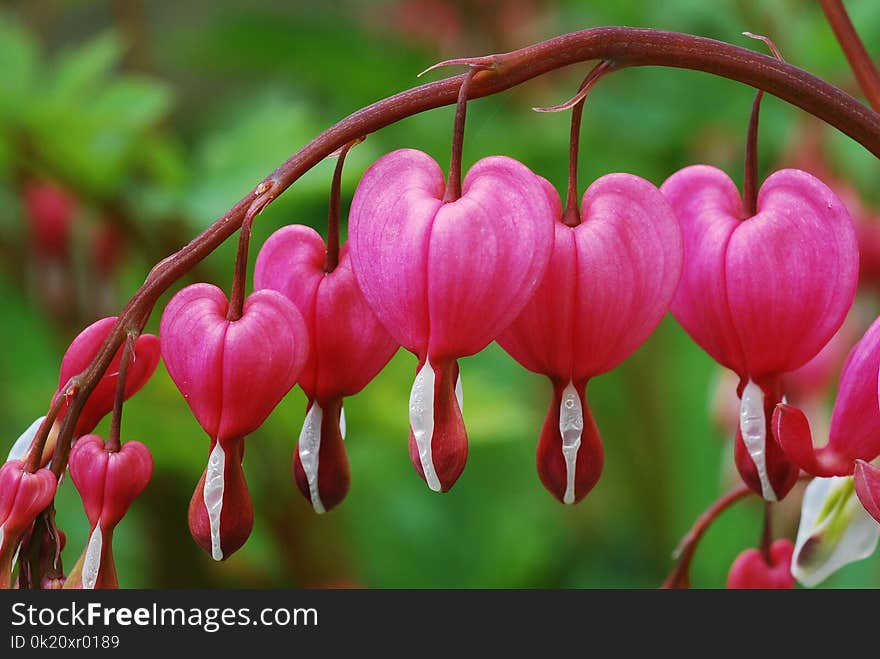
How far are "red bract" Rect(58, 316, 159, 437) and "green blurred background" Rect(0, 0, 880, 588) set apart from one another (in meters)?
0.59

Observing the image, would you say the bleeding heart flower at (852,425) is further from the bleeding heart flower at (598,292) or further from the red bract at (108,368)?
the red bract at (108,368)

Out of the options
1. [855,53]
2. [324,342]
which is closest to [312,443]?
[324,342]

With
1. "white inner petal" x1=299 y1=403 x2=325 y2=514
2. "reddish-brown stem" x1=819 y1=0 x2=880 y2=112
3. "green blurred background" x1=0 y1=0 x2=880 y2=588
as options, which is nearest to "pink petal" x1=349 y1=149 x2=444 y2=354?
"white inner petal" x1=299 y1=403 x2=325 y2=514

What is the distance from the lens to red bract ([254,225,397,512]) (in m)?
0.69

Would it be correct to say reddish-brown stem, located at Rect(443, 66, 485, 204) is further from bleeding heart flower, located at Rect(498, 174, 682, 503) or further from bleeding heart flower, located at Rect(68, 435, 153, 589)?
bleeding heart flower, located at Rect(68, 435, 153, 589)

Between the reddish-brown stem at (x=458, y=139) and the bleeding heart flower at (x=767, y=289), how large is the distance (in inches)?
5.7

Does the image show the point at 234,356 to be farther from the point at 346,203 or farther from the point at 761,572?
the point at 346,203

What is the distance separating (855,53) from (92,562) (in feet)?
1.79

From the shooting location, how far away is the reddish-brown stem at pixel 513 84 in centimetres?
60

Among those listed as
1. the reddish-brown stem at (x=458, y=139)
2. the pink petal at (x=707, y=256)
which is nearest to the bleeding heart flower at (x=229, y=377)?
the reddish-brown stem at (x=458, y=139)

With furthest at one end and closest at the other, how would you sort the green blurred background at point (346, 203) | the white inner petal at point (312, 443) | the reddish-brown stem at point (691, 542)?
1. the green blurred background at point (346, 203)
2. the reddish-brown stem at point (691, 542)
3. the white inner petal at point (312, 443)

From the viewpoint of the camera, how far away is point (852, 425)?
0.64m

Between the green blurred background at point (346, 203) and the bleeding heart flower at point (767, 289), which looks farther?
the green blurred background at point (346, 203)

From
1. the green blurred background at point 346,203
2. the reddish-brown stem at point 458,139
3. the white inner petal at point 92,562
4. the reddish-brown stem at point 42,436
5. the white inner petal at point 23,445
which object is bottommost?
the white inner petal at point 92,562
